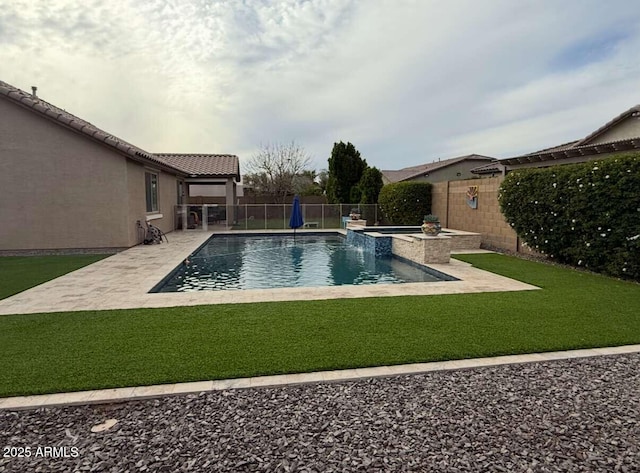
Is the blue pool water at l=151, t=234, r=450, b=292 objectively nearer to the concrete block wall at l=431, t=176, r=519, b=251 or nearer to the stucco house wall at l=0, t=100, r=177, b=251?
the stucco house wall at l=0, t=100, r=177, b=251

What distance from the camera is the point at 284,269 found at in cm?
1077

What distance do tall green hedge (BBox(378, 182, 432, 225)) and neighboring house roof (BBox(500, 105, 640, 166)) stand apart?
3.82 m

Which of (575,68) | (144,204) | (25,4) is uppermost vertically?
(25,4)

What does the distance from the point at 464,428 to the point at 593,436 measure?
0.95m

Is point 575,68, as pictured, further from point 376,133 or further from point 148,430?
point 148,430

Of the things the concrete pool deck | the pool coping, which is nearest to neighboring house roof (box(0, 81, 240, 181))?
the concrete pool deck

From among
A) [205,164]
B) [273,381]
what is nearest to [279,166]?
[205,164]

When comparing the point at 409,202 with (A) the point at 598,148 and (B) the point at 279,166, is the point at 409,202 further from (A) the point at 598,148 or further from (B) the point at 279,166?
(B) the point at 279,166

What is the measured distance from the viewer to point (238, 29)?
12.3 metres

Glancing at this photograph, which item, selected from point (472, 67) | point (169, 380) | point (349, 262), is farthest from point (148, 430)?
point (472, 67)

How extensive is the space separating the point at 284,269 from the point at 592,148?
35.8ft

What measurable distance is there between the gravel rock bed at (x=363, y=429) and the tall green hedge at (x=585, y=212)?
581 cm

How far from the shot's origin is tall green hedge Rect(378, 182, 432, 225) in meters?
19.0

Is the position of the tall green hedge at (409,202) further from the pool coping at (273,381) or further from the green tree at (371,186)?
the pool coping at (273,381)
